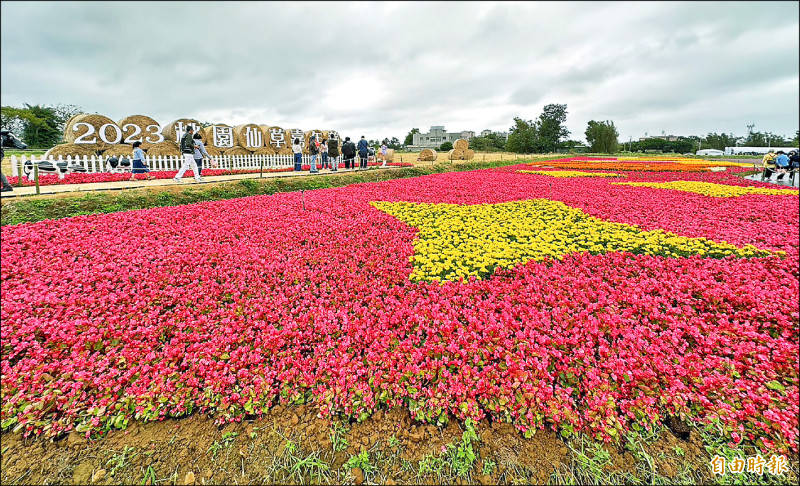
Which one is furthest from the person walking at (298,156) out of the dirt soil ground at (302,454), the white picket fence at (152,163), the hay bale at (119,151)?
the dirt soil ground at (302,454)

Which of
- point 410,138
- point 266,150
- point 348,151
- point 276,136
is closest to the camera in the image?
point 348,151

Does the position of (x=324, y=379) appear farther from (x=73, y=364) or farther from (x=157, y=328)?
(x=73, y=364)

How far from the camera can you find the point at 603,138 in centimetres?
6894

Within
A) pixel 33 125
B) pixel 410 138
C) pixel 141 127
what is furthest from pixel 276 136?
pixel 410 138

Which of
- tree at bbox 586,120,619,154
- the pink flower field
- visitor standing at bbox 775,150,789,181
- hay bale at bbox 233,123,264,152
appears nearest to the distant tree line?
hay bale at bbox 233,123,264,152

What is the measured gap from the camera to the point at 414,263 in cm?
551

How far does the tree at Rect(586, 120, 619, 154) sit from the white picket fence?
6529 centimetres

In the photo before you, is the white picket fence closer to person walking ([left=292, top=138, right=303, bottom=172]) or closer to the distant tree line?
person walking ([left=292, top=138, right=303, bottom=172])

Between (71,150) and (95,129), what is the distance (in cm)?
127

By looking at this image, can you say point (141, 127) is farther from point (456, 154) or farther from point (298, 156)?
point (456, 154)

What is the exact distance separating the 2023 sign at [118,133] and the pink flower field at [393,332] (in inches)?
425

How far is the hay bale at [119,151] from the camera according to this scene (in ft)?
49.0

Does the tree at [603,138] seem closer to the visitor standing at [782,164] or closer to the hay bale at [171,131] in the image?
the visitor standing at [782,164]

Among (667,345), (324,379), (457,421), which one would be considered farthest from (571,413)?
(324,379)
